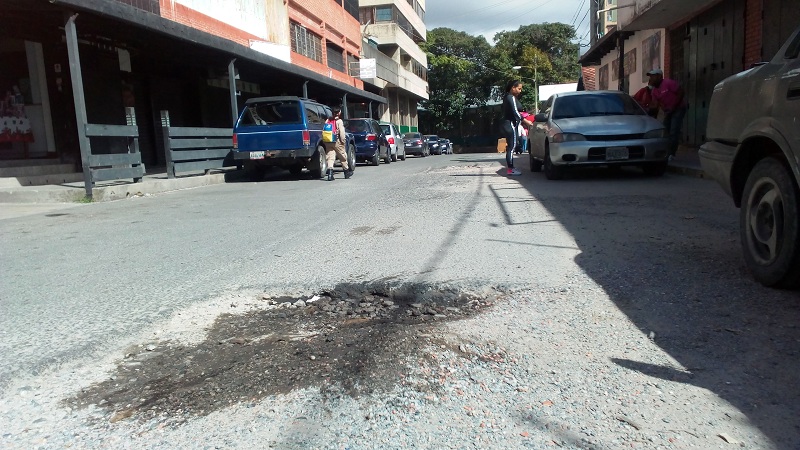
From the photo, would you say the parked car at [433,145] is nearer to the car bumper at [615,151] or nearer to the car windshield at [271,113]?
the car windshield at [271,113]

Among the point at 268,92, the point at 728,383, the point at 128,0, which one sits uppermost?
the point at 128,0

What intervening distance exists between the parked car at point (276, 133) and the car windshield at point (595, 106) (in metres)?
5.37

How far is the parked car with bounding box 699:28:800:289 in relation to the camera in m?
3.53

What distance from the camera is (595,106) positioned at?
1098 cm

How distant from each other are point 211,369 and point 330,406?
72 cm

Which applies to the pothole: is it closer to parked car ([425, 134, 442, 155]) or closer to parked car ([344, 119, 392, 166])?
parked car ([344, 119, 392, 166])

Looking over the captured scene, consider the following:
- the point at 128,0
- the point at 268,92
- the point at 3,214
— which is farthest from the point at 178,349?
the point at 268,92

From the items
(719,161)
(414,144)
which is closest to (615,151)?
(719,161)

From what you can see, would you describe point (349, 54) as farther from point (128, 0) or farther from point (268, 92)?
point (128, 0)

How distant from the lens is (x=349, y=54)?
122ft

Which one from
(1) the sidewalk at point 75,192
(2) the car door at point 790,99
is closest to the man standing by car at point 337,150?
(1) the sidewalk at point 75,192

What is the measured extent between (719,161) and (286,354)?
11.4 feet

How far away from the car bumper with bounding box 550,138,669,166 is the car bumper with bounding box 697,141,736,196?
506 cm

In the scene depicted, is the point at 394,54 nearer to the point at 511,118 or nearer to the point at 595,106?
the point at 511,118
